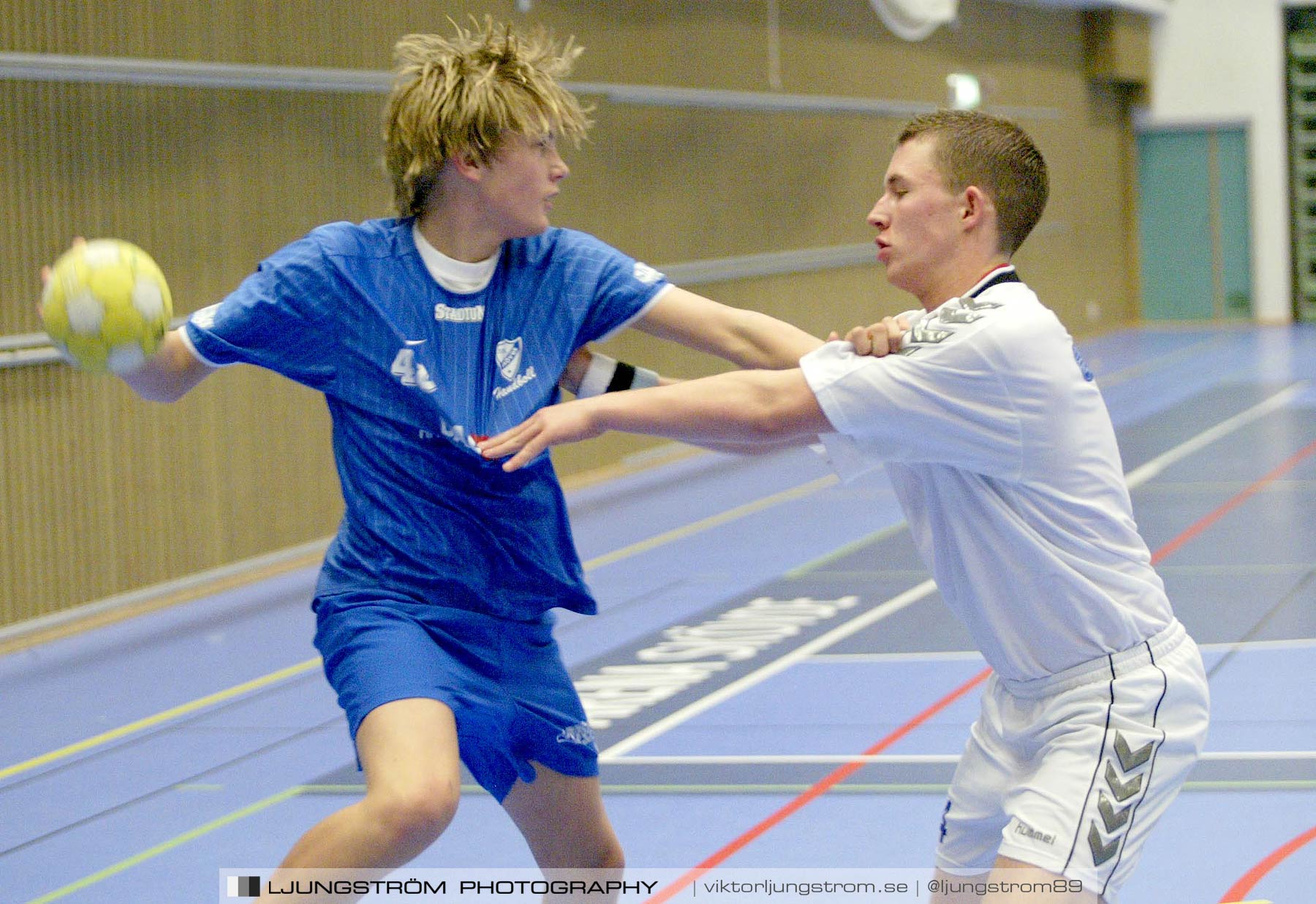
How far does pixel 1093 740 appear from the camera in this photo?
2.65 metres

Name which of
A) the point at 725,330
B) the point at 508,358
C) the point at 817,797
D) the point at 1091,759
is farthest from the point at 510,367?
the point at 817,797

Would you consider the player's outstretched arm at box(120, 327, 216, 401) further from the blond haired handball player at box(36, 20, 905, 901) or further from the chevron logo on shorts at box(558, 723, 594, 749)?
the chevron logo on shorts at box(558, 723, 594, 749)

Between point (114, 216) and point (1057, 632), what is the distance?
21.7ft

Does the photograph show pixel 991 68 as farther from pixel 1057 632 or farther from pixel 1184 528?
pixel 1057 632

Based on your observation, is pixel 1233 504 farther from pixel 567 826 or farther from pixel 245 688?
pixel 567 826

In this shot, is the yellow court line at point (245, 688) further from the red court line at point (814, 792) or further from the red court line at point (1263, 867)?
the red court line at point (1263, 867)

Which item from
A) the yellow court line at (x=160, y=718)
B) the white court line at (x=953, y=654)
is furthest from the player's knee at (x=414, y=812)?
the white court line at (x=953, y=654)

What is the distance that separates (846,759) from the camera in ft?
17.7

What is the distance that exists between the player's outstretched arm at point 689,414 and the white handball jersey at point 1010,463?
49mm

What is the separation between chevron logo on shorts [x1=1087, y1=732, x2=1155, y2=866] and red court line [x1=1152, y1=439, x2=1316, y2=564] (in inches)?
228

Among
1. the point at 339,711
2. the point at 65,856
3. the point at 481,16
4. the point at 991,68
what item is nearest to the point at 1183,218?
the point at 991,68

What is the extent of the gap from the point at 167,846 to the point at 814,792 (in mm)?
1958

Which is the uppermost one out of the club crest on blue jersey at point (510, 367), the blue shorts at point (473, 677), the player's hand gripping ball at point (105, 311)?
the player's hand gripping ball at point (105, 311)

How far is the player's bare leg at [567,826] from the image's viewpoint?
3.16m
